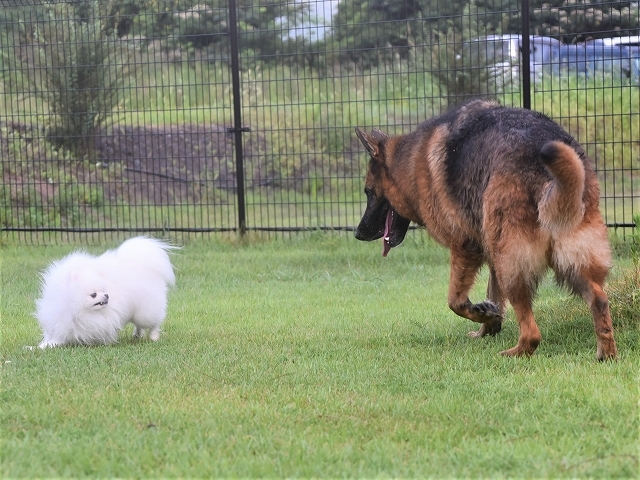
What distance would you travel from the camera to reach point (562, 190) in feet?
14.7

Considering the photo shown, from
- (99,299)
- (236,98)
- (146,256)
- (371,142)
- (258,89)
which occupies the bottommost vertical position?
(99,299)

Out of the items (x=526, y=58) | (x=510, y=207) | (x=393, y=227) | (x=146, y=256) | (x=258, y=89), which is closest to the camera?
(x=510, y=207)

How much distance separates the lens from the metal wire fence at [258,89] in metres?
9.98

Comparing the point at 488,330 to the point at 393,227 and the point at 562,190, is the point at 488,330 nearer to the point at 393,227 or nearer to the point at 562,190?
the point at 393,227

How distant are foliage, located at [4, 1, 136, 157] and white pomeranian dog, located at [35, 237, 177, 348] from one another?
532 centimetres

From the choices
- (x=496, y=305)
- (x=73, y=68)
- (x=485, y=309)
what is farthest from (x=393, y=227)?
(x=73, y=68)

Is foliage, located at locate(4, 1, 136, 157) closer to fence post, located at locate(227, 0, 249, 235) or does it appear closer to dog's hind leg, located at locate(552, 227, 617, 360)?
fence post, located at locate(227, 0, 249, 235)

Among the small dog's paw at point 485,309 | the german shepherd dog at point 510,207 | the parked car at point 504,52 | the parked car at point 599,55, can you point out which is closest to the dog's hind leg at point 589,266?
the german shepherd dog at point 510,207

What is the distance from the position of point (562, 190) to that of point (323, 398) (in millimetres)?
1588

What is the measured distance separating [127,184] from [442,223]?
6725 mm

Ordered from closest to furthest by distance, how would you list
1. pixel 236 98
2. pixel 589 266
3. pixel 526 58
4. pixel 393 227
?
1. pixel 589 266
2. pixel 393 227
3. pixel 526 58
4. pixel 236 98

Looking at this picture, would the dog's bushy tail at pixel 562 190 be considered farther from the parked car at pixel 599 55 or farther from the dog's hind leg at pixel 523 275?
the parked car at pixel 599 55

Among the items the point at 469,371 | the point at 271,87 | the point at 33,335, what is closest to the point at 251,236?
the point at 271,87

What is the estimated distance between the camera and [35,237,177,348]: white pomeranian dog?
5.76m
